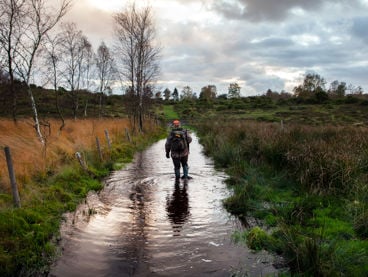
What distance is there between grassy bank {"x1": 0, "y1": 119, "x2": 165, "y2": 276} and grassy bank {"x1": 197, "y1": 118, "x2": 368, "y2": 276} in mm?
3704

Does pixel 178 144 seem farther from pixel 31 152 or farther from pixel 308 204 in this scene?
pixel 308 204

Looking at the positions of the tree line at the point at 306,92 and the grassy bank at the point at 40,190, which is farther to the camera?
the tree line at the point at 306,92

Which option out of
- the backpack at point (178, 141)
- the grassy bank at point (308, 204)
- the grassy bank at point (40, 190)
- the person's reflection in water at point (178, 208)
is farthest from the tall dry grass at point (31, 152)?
the grassy bank at point (308, 204)

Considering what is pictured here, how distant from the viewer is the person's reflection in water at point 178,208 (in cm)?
792

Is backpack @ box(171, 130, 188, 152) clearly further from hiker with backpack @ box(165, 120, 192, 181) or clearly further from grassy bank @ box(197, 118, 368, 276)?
grassy bank @ box(197, 118, 368, 276)

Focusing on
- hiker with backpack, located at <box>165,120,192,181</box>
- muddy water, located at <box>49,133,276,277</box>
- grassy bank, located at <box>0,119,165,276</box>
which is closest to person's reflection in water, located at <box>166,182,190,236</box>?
muddy water, located at <box>49,133,276,277</box>

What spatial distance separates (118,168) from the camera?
1502 centimetres

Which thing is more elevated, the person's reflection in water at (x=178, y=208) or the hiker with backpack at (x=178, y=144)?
the hiker with backpack at (x=178, y=144)

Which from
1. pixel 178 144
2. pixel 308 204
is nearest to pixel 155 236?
pixel 308 204

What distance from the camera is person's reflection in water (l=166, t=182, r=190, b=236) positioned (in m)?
→ 7.92

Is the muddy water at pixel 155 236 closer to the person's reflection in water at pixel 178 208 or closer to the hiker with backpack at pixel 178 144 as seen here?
the person's reflection in water at pixel 178 208

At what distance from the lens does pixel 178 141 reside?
41.4 ft

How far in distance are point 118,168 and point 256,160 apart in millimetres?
5738

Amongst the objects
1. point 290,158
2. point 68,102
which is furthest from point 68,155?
point 68,102
